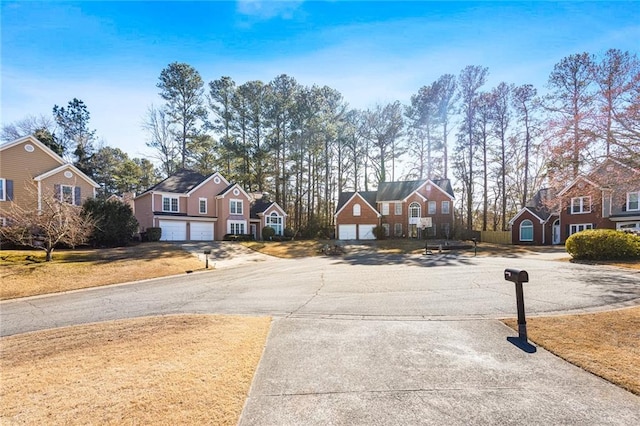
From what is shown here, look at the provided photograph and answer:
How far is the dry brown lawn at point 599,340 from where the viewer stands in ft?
13.4

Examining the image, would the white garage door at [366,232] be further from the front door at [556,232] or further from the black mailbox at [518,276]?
the black mailbox at [518,276]

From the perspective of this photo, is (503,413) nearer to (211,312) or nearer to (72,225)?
(211,312)

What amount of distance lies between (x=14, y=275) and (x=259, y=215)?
2568cm

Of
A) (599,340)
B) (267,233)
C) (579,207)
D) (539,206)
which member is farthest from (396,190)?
(599,340)

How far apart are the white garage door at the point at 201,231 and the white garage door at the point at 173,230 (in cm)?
83

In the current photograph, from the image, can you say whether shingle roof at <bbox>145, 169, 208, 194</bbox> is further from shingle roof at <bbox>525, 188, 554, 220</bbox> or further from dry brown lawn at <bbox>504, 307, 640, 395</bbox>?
shingle roof at <bbox>525, 188, 554, 220</bbox>

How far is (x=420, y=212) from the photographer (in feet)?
134

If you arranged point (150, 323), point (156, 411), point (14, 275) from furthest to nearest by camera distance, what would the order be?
point (14, 275)
point (150, 323)
point (156, 411)

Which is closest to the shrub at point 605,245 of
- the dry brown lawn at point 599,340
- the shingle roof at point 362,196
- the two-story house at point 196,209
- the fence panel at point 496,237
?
the dry brown lawn at point 599,340

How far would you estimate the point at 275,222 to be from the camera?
40.7 metres

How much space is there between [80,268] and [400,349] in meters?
17.4

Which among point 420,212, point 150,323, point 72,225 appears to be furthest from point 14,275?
point 420,212

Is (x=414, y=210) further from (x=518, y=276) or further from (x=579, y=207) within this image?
(x=518, y=276)

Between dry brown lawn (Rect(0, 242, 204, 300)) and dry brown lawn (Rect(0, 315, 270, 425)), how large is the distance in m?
8.83
